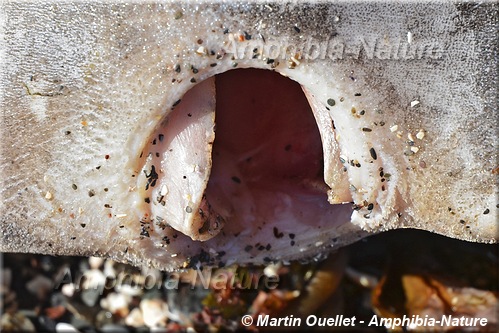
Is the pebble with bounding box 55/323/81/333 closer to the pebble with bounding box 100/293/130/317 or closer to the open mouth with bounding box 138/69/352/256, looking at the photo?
the pebble with bounding box 100/293/130/317

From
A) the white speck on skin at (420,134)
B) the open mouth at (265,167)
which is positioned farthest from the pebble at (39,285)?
the white speck on skin at (420,134)

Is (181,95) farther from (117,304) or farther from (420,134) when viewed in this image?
(117,304)

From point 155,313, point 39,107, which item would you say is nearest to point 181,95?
point 39,107

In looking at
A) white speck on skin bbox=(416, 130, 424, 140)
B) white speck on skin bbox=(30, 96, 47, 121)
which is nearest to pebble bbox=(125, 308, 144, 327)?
white speck on skin bbox=(30, 96, 47, 121)

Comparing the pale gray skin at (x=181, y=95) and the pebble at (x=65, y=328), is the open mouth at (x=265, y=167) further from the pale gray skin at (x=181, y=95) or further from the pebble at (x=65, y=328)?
the pebble at (x=65, y=328)

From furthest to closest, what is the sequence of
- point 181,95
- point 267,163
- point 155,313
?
1. point 155,313
2. point 267,163
3. point 181,95

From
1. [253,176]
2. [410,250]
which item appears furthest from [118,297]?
[410,250]

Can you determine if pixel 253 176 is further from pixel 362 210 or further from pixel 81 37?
pixel 81 37
